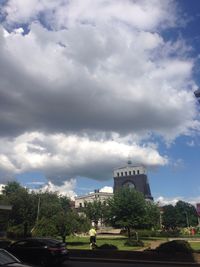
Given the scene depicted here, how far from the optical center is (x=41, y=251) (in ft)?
67.9

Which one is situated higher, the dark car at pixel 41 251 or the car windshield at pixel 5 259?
the dark car at pixel 41 251

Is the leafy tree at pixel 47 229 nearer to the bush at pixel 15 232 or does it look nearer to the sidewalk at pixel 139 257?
the bush at pixel 15 232

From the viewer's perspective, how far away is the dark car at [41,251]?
2055 centimetres

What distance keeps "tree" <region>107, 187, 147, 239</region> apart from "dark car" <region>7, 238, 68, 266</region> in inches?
1642

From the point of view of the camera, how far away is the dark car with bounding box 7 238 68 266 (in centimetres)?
2055

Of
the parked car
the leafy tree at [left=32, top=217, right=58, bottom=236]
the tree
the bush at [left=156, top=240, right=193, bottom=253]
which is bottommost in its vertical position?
the parked car

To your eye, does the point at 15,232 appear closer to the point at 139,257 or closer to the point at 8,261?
the point at 139,257

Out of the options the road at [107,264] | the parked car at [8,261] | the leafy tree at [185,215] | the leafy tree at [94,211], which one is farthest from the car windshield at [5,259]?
the leafy tree at [185,215]

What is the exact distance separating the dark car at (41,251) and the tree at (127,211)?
1642 inches

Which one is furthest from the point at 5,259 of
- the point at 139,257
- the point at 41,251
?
the point at 139,257

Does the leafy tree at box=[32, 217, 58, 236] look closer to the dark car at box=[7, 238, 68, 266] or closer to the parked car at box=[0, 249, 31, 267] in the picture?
the dark car at box=[7, 238, 68, 266]

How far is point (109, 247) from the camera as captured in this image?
2752 cm

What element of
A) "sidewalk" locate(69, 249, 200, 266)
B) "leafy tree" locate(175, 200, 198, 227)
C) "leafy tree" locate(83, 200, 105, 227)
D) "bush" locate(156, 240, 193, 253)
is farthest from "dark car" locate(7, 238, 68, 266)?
"leafy tree" locate(175, 200, 198, 227)

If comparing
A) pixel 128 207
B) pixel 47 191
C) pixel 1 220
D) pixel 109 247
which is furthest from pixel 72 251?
pixel 47 191
